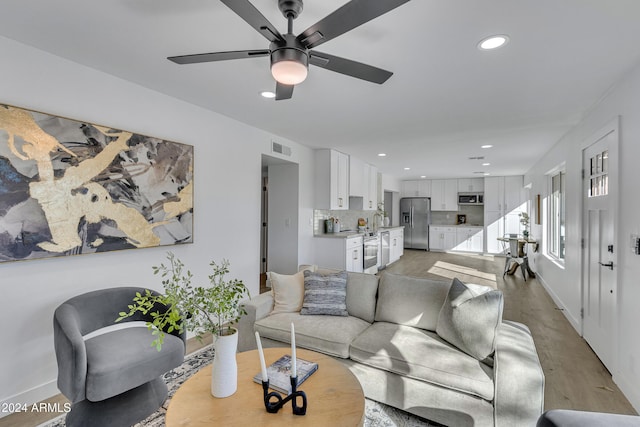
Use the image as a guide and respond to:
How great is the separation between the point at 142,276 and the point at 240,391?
176 cm

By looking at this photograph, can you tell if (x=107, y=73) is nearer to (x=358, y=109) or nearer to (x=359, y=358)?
(x=358, y=109)

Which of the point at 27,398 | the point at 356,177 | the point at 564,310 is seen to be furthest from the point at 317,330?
the point at 356,177

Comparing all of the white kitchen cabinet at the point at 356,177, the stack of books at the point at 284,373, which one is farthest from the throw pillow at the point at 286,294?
the white kitchen cabinet at the point at 356,177

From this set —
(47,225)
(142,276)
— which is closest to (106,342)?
(142,276)

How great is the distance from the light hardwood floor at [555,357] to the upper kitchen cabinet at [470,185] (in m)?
3.67

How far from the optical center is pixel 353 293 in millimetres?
2717

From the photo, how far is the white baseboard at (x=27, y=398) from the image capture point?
198 centimetres

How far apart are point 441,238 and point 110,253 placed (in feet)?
30.3

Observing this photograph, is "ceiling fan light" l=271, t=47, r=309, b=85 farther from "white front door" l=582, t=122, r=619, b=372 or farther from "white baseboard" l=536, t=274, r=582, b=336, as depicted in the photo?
"white baseboard" l=536, t=274, r=582, b=336

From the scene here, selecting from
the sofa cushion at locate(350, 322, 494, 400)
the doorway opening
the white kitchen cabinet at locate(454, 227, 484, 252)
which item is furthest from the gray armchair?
the white kitchen cabinet at locate(454, 227, 484, 252)

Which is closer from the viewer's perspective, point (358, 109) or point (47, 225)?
point (47, 225)

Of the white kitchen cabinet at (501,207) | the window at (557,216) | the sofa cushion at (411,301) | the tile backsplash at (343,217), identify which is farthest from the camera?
the white kitchen cabinet at (501,207)

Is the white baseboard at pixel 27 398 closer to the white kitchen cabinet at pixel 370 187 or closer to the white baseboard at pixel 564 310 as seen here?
the white baseboard at pixel 564 310

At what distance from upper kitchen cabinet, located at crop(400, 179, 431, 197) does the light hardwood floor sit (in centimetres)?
414
